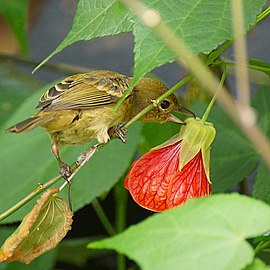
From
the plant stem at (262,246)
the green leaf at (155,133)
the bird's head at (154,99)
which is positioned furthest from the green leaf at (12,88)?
the plant stem at (262,246)

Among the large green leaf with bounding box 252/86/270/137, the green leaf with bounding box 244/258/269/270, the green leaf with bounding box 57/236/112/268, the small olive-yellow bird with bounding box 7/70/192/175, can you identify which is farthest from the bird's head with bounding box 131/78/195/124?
the green leaf with bounding box 57/236/112/268

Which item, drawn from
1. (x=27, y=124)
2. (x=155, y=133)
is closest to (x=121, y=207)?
(x=155, y=133)

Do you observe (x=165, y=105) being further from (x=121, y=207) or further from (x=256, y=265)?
(x=256, y=265)

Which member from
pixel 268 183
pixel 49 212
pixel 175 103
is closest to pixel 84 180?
pixel 175 103

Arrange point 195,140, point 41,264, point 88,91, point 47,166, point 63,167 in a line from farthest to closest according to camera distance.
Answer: point 41,264, point 47,166, point 88,91, point 63,167, point 195,140

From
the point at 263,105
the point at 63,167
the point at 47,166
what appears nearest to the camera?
the point at 63,167

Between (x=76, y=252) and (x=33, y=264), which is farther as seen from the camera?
(x=76, y=252)

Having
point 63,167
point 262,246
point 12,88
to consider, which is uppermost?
point 12,88

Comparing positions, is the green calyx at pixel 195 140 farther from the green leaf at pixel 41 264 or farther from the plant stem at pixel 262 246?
the green leaf at pixel 41 264
